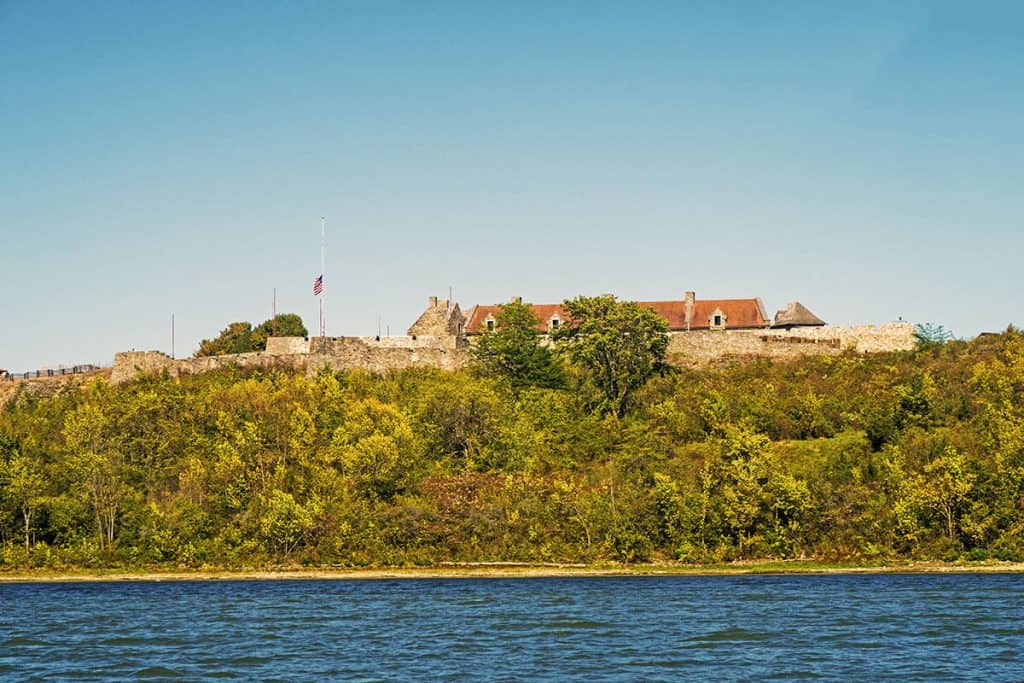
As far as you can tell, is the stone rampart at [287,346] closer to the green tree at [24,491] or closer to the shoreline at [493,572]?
the green tree at [24,491]

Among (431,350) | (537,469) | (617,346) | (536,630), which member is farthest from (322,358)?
(536,630)

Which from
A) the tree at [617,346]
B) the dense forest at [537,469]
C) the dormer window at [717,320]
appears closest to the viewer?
the dense forest at [537,469]

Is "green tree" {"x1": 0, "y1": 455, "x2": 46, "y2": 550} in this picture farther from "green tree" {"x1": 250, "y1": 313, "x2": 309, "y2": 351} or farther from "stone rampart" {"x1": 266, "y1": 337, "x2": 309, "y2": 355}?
"green tree" {"x1": 250, "y1": 313, "x2": 309, "y2": 351}

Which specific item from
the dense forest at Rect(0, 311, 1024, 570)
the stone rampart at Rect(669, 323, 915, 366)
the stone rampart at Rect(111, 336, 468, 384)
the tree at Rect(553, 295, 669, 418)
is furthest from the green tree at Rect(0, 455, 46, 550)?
the stone rampart at Rect(669, 323, 915, 366)

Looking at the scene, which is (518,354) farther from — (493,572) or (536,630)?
(536,630)

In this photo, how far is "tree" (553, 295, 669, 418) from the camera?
94562mm

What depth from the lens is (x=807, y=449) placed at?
81.6 m

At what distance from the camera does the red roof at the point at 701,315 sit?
10944 cm

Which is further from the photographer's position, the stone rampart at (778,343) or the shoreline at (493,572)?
the stone rampart at (778,343)

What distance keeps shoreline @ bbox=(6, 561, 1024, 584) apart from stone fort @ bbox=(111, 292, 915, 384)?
27.0m

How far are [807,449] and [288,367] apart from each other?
134 ft

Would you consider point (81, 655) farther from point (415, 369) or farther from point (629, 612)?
point (415, 369)

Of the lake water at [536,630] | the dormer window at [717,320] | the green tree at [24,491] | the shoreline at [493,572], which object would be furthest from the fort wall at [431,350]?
the lake water at [536,630]

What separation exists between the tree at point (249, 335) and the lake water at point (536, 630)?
66.0 metres
